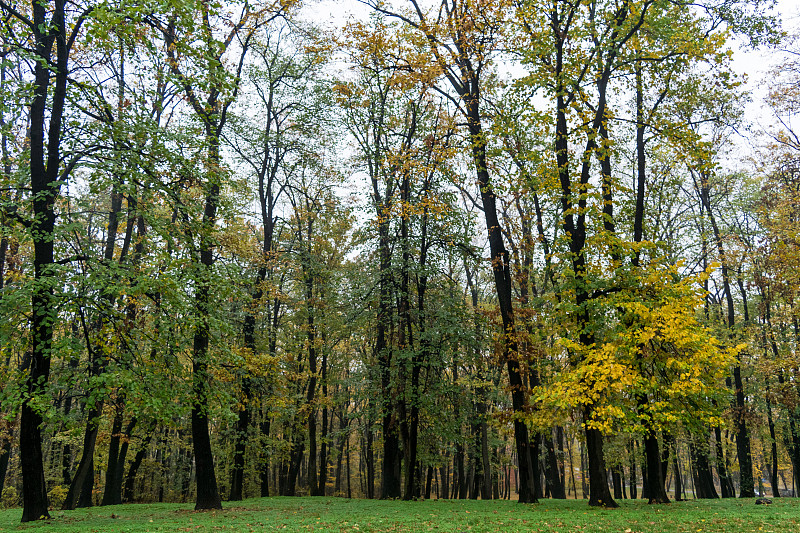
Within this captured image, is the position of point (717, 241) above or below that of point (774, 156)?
below

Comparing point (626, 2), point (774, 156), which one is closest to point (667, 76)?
point (626, 2)

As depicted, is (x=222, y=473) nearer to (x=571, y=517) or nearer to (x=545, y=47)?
(x=571, y=517)

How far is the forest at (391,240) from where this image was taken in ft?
31.7

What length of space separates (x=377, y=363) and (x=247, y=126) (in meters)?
11.5

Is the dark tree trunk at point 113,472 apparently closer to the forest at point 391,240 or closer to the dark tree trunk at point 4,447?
the forest at point 391,240

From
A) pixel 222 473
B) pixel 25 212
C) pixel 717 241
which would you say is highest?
pixel 717 241

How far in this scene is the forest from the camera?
31.7 ft

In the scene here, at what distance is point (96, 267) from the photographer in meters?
9.31

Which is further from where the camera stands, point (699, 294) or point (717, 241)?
point (717, 241)

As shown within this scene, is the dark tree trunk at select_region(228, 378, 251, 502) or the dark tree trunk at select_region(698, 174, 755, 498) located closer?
the dark tree trunk at select_region(228, 378, 251, 502)

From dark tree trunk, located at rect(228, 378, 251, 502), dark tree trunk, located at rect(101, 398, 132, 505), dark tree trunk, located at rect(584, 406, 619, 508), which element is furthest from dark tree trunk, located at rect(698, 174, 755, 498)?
dark tree trunk, located at rect(101, 398, 132, 505)

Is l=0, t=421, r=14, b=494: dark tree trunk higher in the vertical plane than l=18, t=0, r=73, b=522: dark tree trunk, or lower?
lower

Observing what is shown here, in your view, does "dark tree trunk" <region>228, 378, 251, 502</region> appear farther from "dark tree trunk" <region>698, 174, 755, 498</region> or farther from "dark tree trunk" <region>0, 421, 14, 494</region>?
"dark tree trunk" <region>698, 174, 755, 498</region>

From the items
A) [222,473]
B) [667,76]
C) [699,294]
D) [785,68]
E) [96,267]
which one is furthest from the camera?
[222,473]
